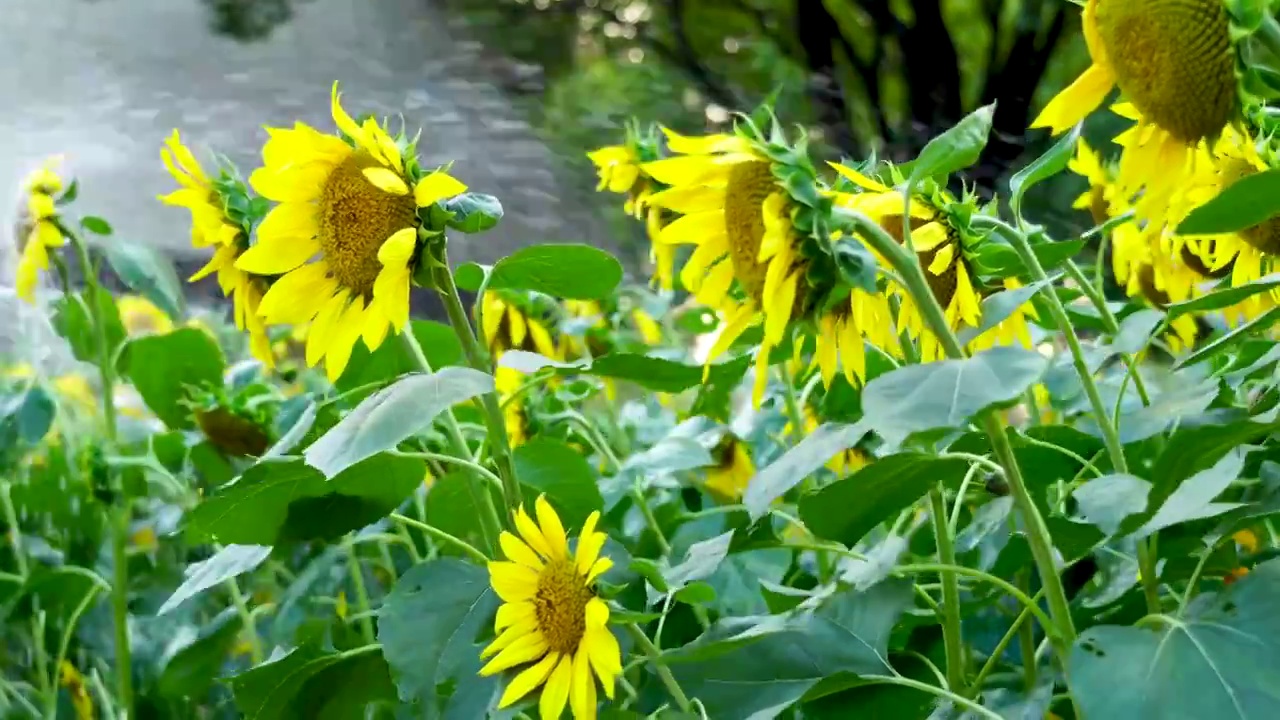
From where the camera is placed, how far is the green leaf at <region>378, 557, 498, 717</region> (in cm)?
42

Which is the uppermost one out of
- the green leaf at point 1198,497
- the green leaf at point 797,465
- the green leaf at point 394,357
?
the green leaf at point 1198,497

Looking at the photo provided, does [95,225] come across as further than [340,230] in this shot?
Yes

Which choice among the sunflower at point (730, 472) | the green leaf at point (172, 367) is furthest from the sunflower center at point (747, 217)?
the green leaf at point (172, 367)

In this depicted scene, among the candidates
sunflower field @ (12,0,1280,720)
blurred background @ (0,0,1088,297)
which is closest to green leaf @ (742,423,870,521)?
sunflower field @ (12,0,1280,720)

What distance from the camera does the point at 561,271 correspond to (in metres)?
0.45

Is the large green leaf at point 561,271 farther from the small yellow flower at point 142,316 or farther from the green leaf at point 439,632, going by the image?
the small yellow flower at point 142,316

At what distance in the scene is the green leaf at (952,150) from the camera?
35 centimetres

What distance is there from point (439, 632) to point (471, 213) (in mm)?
142

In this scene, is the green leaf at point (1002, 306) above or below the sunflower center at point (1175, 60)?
below

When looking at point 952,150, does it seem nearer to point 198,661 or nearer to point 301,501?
point 301,501

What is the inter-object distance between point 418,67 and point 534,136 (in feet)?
0.48

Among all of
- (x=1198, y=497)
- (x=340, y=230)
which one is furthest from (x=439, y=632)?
(x=1198, y=497)

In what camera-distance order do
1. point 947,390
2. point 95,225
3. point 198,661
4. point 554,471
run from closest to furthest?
point 947,390, point 554,471, point 198,661, point 95,225

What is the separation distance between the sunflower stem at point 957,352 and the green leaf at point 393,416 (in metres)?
0.12
